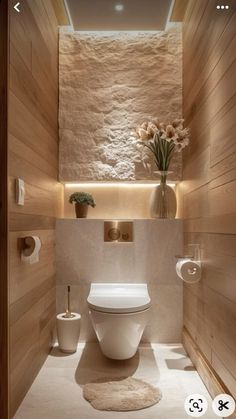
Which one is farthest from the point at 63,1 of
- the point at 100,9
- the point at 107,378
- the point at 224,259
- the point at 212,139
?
the point at 107,378

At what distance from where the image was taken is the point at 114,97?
8.24ft

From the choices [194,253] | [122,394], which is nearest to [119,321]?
[122,394]

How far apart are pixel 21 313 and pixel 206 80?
4.88 ft

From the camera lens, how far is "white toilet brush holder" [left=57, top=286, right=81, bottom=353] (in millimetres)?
2160

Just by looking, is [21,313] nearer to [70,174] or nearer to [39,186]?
[39,186]

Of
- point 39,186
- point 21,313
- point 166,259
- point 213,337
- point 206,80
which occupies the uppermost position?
point 206,80

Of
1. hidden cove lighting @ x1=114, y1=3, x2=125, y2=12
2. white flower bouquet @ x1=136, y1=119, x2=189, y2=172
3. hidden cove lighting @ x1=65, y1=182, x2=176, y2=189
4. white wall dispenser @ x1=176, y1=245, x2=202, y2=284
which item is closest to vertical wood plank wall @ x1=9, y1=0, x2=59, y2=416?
hidden cove lighting @ x1=65, y1=182, x2=176, y2=189

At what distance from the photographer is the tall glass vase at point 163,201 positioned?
2.39 metres

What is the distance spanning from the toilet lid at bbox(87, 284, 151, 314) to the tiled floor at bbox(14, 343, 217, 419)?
1.26ft

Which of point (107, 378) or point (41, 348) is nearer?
point (107, 378)

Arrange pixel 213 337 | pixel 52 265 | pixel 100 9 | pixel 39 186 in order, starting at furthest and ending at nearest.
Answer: pixel 52 265 → pixel 100 9 → pixel 39 186 → pixel 213 337

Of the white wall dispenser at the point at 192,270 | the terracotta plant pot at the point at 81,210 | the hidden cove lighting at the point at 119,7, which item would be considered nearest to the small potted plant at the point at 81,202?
the terracotta plant pot at the point at 81,210

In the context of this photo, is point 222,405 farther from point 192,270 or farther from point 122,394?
point 192,270

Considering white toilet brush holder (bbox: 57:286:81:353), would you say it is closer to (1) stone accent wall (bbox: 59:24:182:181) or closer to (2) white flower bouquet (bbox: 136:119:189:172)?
(1) stone accent wall (bbox: 59:24:182:181)
